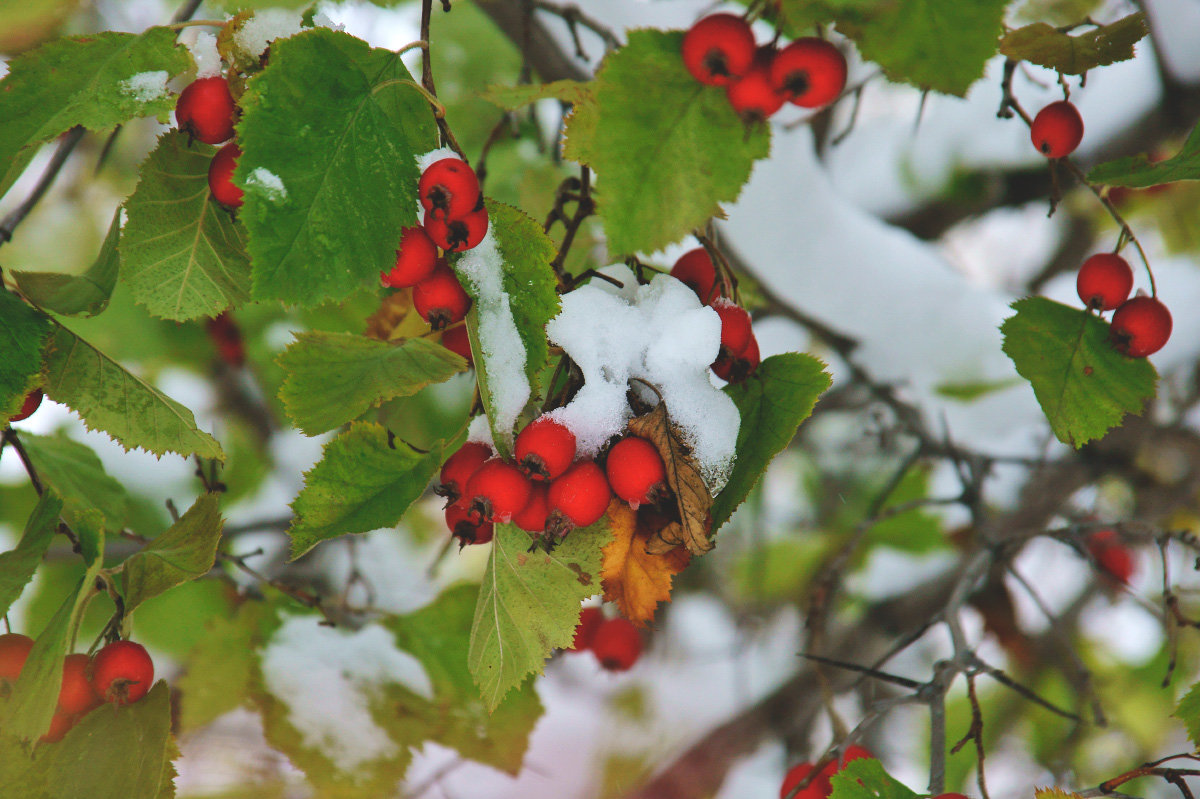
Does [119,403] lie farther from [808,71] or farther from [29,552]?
[808,71]

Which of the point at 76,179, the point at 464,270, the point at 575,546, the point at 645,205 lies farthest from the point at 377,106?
the point at 76,179

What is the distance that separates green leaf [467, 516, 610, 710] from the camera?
819 mm

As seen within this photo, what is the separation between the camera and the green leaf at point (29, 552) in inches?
34.0

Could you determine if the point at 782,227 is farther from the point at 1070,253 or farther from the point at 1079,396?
the point at 1070,253

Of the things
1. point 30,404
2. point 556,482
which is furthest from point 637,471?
point 30,404

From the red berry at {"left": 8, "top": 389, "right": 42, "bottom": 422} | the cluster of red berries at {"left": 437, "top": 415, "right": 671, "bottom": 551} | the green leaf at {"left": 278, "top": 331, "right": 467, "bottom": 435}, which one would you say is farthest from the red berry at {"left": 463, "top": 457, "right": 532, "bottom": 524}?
the red berry at {"left": 8, "top": 389, "right": 42, "bottom": 422}

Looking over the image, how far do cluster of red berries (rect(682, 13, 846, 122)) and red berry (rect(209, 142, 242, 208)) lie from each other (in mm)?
503

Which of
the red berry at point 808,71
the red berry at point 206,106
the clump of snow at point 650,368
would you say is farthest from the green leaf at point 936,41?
the red berry at point 206,106

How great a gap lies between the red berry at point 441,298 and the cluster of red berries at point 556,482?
0.14 meters

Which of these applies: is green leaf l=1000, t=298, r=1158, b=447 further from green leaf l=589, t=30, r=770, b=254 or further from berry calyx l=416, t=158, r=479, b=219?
berry calyx l=416, t=158, r=479, b=219

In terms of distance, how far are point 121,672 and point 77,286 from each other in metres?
0.46

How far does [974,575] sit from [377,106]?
1.17 metres

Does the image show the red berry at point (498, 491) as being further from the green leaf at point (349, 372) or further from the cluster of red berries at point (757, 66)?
the cluster of red berries at point (757, 66)

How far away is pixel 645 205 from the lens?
2.23 feet
